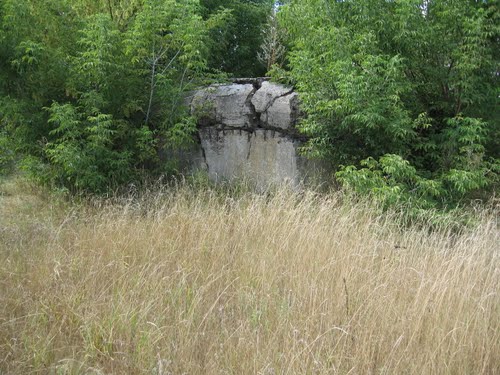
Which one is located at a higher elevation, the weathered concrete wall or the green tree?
the green tree

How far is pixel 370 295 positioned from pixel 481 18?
4.86 metres

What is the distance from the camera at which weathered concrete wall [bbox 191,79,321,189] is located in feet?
26.7

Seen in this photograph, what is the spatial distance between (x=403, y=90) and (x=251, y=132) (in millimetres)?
2718

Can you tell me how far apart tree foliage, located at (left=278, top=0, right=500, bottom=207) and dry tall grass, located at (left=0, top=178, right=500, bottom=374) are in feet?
6.04

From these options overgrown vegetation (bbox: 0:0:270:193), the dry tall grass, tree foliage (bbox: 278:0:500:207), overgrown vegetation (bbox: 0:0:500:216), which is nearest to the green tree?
overgrown vegetation (bbox: 0:0:270:193)

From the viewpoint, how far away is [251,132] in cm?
859

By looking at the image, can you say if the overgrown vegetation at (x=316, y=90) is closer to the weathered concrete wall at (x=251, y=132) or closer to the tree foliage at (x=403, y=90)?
the tree foliage at (x=403, y=90)

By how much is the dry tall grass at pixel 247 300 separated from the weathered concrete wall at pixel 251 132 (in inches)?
118

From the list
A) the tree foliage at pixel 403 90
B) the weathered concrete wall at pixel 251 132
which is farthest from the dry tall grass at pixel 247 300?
the weathered concrete wall at pixel 251 132

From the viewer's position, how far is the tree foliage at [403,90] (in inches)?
260

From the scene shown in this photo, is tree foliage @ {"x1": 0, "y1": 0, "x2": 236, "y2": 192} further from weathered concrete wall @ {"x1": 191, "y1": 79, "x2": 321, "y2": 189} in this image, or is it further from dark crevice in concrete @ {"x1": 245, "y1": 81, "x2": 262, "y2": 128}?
dark crevice in concrete @ {"x1": 245, "y1": 81, "x2": 262, "y2": 128}

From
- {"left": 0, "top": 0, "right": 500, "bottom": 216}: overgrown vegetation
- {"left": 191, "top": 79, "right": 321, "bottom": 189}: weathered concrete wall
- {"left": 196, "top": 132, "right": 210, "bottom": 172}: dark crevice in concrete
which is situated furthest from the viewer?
{"left": 196, "top": 132, "right": 210, "bottom": 172}: dark crevice in concrete

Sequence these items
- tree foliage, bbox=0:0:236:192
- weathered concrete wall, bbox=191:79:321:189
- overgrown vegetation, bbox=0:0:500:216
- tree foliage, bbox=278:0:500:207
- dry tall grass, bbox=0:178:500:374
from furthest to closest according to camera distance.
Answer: weathered concrete wall, bbox=191:79:321:189 → tree foliage, bbox=0:0:236:192 → overgrown vegetation, bbox=0:0:500:216 → tree foliage, bbox=278:0:500:207 → dry tall grass, bbox=0:178:500:374

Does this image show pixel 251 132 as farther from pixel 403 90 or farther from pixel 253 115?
pixel 403 90
